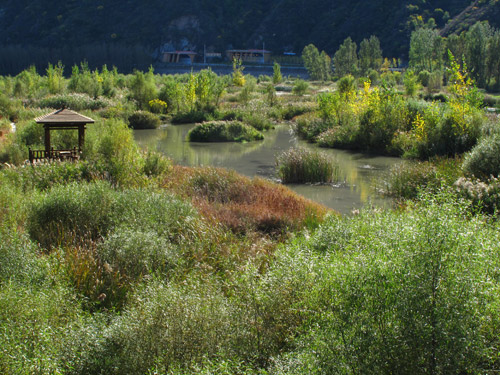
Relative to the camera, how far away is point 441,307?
3.54 m

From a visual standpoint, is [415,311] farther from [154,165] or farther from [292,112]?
[292,112]

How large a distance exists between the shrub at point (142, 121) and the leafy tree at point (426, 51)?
4278 centimetres

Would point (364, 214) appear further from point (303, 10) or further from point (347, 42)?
point (303, 10)

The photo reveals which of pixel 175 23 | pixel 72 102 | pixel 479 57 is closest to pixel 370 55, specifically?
pixel 479 57

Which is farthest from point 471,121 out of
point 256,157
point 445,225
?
point 445,225

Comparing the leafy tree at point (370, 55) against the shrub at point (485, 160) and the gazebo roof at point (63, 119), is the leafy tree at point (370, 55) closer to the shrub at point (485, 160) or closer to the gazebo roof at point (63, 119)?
the shrub at point (485, 160)

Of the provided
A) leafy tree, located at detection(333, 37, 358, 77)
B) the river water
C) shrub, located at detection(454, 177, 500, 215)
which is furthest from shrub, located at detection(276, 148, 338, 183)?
leafy tree, located at detection(333, 37, 358, 77)

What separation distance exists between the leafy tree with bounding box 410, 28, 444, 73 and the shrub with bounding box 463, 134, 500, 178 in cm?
5765

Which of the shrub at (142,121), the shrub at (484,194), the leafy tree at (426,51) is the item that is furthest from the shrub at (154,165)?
the leafy tree at (426,51)

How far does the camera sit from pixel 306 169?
55.1 feet

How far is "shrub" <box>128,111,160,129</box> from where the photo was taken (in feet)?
115

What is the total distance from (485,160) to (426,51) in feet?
197

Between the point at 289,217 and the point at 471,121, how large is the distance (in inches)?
470

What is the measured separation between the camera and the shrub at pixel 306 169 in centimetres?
1678
